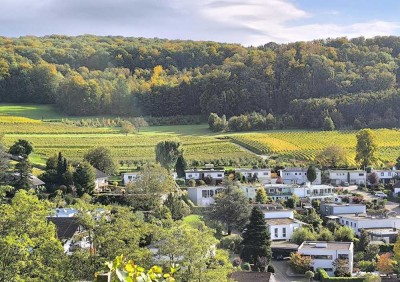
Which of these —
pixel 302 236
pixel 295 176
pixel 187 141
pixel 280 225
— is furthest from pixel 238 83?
pixel 302 236

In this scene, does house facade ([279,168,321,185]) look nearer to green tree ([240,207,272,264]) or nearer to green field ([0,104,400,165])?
green field ([0,104,400,165])

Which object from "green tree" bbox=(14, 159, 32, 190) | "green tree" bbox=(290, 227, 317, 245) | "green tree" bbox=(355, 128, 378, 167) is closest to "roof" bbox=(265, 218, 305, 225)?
"green tree" bbox=(290, 227, 317, 245)

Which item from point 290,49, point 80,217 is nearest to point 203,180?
point 80,217

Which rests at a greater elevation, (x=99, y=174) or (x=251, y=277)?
(x=99, y=174)

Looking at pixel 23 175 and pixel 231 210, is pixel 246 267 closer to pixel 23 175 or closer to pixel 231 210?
pixel 231 210

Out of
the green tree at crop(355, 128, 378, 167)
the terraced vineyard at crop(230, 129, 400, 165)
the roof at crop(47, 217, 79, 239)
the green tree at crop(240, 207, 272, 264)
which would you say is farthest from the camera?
the terraced vineyard at crop(230, 129, 400, 165)

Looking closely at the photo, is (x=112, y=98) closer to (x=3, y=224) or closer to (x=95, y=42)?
(x=95, y=42)
